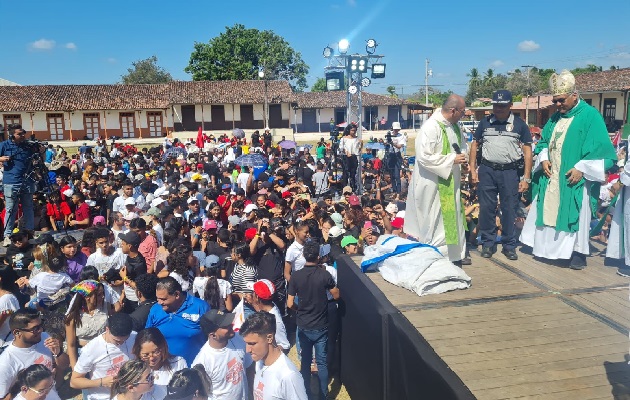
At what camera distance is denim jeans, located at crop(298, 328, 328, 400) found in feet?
16.1

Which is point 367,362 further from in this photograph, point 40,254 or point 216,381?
point 40,254

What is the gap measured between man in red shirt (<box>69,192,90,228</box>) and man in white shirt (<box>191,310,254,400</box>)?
22.5 feet

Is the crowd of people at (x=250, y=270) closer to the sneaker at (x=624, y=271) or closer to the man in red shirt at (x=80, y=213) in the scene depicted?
the sneaker at (x=624, y=271)

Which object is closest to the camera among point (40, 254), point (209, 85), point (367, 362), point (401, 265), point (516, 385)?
A: point (516, 385)

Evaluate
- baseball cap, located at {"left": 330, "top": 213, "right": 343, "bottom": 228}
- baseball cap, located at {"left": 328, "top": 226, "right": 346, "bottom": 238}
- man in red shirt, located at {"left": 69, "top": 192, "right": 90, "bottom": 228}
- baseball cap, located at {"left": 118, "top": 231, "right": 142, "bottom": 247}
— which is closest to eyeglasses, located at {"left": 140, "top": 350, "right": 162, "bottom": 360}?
baseball cap, located at {"left": 118, "top": 231, "right": 142, "bottom": 247}

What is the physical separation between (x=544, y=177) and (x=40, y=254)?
16.5 feet

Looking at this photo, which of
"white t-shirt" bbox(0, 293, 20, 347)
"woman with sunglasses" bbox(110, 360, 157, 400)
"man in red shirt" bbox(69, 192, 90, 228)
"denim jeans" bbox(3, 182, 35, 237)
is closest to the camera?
"woman with sunglasses" bbox(110, 360, 157, 400)

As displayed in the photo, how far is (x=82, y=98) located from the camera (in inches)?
1527

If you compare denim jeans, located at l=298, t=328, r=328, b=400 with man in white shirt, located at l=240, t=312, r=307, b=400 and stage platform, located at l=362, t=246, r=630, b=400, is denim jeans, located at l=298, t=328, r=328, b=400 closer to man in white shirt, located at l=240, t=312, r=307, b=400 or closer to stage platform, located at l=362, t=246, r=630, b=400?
stage platform, located at l=362, t=246, r=630, b=400

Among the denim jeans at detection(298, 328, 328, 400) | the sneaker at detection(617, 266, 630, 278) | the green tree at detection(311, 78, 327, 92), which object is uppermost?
the green tree at detection(311, 78, 327, 92)

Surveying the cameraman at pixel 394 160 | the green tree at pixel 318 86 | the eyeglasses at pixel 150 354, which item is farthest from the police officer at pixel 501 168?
the green tree at pixel 318 86

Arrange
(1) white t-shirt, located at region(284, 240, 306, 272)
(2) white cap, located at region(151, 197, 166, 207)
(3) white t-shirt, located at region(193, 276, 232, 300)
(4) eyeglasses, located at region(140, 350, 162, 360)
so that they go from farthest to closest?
(2) white cap, located at region(151, 197, 166, 207), (1) white t-shirt, located at region(284, 240, 306, 272), (3) white t-shirt, located at region(193, 276, 232, 300), (4) eyeglasses, located at region(140, 350, 162, 360)

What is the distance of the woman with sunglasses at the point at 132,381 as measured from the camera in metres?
3.26

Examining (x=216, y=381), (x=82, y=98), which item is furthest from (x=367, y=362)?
(x=82, y=98)
